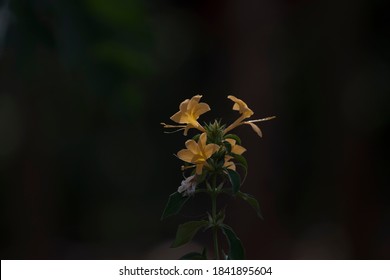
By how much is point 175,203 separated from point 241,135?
3.47 meters

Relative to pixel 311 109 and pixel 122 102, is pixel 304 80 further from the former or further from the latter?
pixel 122 102

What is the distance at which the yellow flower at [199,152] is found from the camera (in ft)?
3.34

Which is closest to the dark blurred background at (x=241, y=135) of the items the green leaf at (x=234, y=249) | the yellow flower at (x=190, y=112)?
the yellow flower at (x=190, y=112)

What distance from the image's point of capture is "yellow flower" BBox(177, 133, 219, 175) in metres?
1.02

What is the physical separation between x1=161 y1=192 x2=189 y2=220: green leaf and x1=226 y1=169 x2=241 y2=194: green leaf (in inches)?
2.6

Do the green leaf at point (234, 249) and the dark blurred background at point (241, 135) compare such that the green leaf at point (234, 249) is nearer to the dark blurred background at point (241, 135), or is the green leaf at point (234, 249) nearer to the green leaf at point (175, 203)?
the green leaf at point (175, 203)

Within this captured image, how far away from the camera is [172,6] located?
6.21 metres

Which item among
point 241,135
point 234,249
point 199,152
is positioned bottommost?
point 234,249

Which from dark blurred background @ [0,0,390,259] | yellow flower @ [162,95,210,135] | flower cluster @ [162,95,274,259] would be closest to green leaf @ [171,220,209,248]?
flower cluster @ [162,95,274,259]

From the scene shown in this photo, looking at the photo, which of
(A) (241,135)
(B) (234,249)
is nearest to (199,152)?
(B) (234,249)

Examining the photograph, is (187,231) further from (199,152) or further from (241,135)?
(241,135)

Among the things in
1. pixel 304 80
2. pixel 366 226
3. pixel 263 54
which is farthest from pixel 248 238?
pixel 304 80

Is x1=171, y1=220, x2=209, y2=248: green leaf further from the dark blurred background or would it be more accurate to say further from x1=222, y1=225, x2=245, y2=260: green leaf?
the dark blurred background

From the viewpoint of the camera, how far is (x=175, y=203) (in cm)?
105
